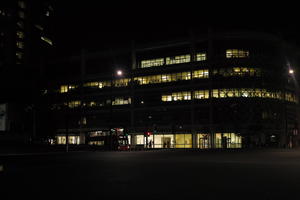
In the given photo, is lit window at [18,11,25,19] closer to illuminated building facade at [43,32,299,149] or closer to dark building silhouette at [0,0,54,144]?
dark building silhouette at [0,0,54,144]

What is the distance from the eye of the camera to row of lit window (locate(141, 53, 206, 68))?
223 feet

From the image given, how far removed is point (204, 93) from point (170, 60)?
1013cm

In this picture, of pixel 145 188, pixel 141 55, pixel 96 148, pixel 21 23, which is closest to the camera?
pixel 145 188

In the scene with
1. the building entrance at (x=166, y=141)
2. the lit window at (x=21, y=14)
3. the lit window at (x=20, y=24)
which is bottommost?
the building entrance at (x=166, y=141)

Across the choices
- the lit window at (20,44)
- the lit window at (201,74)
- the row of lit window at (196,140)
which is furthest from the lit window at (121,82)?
the lit window at (20,44)

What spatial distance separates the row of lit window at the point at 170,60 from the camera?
67856 millimetres

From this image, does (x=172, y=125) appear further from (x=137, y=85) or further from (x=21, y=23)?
(x=21, y=23)

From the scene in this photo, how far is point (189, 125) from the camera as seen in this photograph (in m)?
67.5

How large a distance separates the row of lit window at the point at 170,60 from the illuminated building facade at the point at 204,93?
0.19m

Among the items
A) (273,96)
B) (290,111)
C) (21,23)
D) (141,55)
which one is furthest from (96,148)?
(21,23)

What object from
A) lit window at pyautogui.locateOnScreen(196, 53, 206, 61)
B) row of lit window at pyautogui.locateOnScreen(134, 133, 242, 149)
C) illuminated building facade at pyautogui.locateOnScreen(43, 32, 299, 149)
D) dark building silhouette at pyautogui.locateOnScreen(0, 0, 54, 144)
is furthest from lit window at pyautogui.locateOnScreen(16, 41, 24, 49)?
lit window at pyautogui.locateOnScreen(196, 53, 206, 61)

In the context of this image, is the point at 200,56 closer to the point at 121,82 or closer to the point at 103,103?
the point at 121,82

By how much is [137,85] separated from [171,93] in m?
7.88

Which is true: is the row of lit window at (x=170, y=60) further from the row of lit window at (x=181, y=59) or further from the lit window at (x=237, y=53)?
the lit window at (x=237, y=53)
